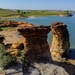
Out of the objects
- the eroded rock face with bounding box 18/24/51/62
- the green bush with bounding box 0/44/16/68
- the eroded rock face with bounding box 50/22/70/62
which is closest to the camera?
the green bush with bounding box 0/44/16/68

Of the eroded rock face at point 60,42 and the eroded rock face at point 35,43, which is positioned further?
the eroded rock face at point 60,42

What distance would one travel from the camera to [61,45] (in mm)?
27516

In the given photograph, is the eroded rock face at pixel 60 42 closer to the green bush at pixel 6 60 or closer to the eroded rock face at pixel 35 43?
the eroded rock face at pixel 35 43

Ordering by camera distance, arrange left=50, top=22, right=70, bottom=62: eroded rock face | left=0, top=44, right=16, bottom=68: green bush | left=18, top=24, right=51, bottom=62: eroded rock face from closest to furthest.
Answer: left=0, top=44, right=16, bottom=68: green bush < left=18, top=24, right=51, bottom=62: eroded rock face < left=50, top=22, right=70, bottom=62: eroded rock face

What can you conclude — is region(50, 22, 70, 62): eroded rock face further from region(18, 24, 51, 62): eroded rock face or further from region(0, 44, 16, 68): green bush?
region(0, 44, 16, 68): green bush

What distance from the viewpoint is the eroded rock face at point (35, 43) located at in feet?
67.2

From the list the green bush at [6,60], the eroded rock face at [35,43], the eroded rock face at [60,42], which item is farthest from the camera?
the eroded rock face at [60,42]

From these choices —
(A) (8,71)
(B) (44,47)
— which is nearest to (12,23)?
(B) (44,47)

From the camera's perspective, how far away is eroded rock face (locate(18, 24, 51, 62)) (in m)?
20.5

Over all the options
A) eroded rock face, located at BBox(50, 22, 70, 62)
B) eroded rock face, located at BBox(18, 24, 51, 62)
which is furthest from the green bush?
eroded rock face, located at BBox(50, 22, 70, 62)

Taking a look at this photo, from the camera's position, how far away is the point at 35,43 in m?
21.0

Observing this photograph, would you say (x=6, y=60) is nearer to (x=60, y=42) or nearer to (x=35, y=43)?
(x=35, y=43)

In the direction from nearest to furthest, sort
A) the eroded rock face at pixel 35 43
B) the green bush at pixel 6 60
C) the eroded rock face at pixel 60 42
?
the green bush at pixel 6 60, the eroded rock face at pixel 35 43, the eroded rock face at pixel 60 42

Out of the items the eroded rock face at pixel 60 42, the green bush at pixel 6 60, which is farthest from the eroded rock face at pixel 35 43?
the eroded rock face at pixel 60 42
